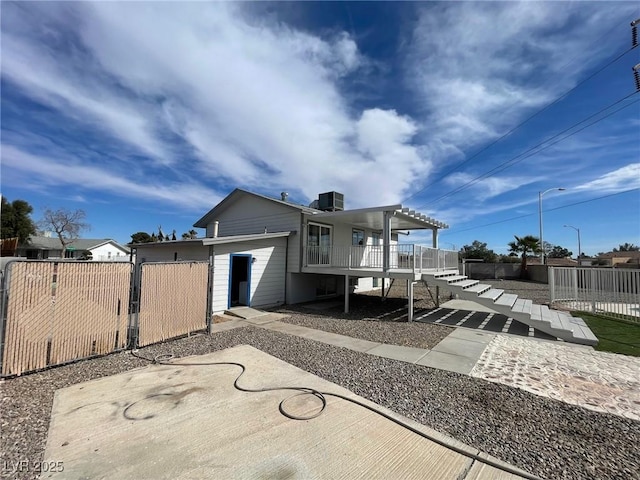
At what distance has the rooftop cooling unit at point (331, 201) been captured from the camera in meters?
14.0

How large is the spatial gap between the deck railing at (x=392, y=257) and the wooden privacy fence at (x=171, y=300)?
5.29 meters

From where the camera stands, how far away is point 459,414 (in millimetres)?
3389

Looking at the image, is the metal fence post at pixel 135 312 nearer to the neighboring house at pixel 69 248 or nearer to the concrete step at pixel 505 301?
the concrete step at pixel 505 301

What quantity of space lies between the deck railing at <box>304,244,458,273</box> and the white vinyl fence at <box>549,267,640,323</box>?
394 cm

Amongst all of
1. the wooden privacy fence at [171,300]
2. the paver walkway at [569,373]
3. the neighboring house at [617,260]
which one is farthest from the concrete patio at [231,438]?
the neighboring house at [617,260]

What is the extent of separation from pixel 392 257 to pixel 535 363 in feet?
19.0

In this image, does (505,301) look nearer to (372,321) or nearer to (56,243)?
(372,321)

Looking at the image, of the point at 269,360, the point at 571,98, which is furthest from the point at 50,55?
the point at 571,98

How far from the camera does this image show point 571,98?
460 inches

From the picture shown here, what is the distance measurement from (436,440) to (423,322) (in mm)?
6332

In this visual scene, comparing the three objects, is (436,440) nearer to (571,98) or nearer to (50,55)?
(50,55)

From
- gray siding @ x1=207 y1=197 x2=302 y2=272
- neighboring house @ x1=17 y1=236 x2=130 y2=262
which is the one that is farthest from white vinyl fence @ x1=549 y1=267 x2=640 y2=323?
neighboring house @ x1=17 y1=236 x2=130 y2=262

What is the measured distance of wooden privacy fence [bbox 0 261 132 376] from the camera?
13.5 ft

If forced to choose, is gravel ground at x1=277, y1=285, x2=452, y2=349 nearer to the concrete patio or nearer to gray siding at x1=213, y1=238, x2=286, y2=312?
gray siding at x1=213, y1=238, x2=286, y2=312
